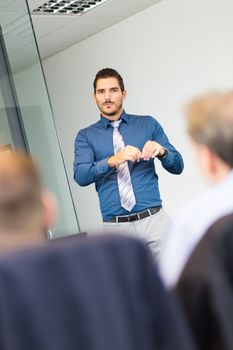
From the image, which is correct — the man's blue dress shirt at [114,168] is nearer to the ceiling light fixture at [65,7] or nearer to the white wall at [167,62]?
→ the white wall at [167,62]

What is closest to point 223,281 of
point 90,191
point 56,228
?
point 56,228

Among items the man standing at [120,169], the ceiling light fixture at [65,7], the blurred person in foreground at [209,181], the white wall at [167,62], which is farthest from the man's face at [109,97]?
the ceiling light fixture at [65,7]

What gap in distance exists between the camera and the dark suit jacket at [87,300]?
1.31 meters

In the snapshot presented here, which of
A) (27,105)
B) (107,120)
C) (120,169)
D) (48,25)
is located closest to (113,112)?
(107,120)

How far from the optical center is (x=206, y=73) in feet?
22.1

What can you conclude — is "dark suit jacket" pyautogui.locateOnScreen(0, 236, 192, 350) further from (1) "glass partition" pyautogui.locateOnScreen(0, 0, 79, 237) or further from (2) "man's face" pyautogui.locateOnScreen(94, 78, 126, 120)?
(1) "glass partition" pyautogui.locateOnScreen(0, 0, 79, 237)

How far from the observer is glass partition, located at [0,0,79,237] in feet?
15.7

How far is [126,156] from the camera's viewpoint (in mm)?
3682

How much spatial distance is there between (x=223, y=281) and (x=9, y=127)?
136 inches

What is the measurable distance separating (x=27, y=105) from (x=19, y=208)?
3.56 m

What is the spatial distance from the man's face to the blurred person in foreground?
2321 mm

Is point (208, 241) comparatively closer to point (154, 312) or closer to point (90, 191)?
point (154, 312)

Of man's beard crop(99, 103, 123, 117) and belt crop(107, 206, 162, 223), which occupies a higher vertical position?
man's beard crop(99, 103, 123, 117)

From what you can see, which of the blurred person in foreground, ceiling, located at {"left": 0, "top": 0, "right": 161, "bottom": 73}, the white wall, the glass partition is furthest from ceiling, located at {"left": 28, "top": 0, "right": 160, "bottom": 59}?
the blurred person in foreground
